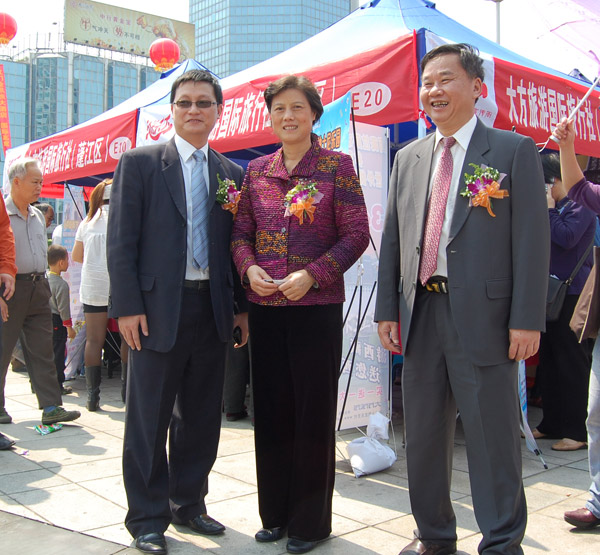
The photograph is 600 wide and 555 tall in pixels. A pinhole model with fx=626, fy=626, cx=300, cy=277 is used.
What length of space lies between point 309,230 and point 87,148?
507 cm

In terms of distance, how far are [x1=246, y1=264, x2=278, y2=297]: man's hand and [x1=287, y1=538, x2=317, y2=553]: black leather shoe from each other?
1.01 metres

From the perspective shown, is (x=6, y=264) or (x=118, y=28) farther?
(x=118, y=28)

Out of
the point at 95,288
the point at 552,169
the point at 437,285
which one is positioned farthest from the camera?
the point at 95,288

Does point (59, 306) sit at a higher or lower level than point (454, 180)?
lower

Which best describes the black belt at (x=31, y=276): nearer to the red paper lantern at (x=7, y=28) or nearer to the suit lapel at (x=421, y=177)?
the suit lapel at (x=421, y=177)

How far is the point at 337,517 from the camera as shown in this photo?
2.97m

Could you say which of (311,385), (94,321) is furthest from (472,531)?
(94,321)

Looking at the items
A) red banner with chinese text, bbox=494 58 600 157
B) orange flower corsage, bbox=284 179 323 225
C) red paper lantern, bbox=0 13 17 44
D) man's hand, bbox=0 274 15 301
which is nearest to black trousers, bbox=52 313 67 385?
man's hand, bbox=0 274 15 301

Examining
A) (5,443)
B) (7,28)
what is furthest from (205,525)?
(7,28)

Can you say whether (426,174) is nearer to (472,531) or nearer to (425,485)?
(425,485)

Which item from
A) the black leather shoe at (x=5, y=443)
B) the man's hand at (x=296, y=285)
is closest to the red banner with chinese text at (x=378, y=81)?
the man's hand at (x=296, y=285)

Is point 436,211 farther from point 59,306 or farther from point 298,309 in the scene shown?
point 59,306

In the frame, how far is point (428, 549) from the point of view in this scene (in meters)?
2.41

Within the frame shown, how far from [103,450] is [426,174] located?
2931 mm
